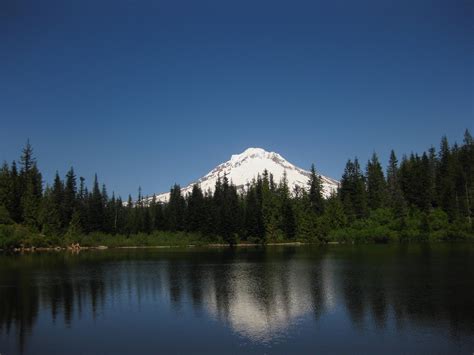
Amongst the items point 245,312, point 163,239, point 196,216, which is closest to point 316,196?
point 196,216

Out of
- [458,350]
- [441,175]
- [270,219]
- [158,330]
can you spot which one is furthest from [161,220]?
[458,350]

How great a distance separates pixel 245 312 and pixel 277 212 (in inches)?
4847

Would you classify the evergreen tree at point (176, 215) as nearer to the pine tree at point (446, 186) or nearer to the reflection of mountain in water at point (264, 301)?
the pine tree at point (446, 186)

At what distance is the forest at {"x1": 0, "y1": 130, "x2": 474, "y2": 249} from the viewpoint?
133375mm

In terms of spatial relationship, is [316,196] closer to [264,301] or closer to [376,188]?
[376,188]

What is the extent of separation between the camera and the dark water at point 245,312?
2600 centimetres

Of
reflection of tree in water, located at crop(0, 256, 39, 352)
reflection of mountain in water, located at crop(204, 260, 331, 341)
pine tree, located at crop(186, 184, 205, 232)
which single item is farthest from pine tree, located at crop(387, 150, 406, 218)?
reflection of tree in water, located at crop(0, 256, 39, 352)

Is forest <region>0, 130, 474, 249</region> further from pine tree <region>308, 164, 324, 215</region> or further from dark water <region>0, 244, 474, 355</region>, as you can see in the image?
dark water <region>0, 244, 474, 355</region>

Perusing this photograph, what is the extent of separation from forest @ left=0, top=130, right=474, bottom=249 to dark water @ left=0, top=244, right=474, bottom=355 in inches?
3105

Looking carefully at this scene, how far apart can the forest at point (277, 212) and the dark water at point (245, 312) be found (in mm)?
78858

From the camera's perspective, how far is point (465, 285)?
4319 centimetres

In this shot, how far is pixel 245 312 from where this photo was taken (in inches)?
1372

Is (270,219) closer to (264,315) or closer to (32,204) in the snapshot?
(32,204)

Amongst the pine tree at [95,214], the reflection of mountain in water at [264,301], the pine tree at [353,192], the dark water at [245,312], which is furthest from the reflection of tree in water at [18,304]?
the pine tree at [353,192]
